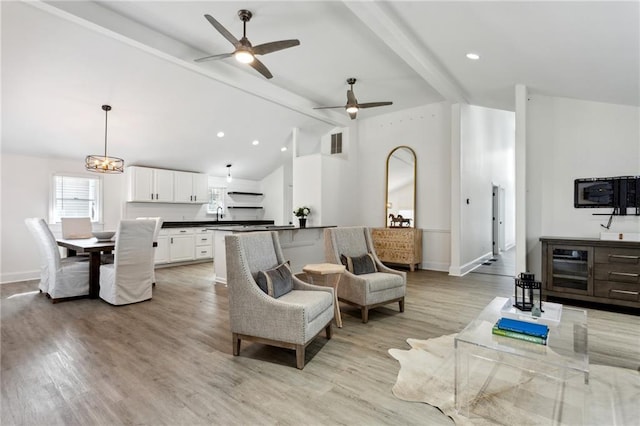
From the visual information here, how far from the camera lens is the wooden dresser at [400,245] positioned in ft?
20.9

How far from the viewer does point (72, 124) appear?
5.29 metres

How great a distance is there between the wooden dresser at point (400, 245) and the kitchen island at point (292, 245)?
1.30 meters

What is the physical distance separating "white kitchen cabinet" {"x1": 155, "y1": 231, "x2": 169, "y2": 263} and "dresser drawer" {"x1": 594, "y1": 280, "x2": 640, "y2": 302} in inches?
288

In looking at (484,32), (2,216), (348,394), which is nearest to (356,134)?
(484,32)

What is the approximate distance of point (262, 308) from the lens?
101 inches

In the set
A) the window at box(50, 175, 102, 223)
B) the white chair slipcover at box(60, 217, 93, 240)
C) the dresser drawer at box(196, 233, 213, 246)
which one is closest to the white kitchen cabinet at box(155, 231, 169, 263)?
the dresser drawer at box(196, 233, 213, 246)

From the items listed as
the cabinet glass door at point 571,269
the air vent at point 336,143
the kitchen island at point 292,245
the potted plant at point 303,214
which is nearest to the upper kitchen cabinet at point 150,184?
the kitchen island at point 292,245

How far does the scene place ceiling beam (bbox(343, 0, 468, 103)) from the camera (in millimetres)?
3156

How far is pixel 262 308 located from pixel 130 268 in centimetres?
270

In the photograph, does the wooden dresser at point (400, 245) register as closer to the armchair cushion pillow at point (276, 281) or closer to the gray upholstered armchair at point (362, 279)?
the gray upholstered armchair at point (362, 279)

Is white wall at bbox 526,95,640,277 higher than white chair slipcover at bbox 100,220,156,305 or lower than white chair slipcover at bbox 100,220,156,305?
higher

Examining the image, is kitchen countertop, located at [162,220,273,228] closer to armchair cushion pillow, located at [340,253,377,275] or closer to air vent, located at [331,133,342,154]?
air vent, located at [331,133,342,154]

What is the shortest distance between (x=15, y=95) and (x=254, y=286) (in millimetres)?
4706

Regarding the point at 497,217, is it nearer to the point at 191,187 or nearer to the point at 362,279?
the point at 362,279
